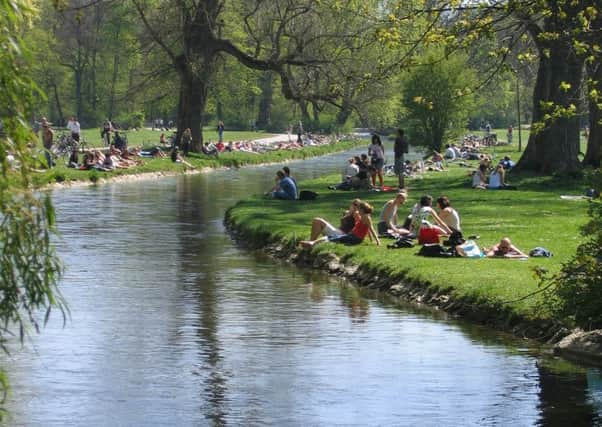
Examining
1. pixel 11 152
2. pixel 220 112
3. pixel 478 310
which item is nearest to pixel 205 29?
pixel 478 310

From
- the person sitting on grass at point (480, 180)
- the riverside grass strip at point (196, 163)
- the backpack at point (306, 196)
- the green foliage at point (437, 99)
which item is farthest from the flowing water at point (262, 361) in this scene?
the green foliage at point (437, 99)

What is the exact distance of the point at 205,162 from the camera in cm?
6575

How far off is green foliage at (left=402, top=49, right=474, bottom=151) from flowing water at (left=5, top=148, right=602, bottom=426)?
124ft

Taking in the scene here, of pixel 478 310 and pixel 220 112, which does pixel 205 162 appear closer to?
pixel 478 310

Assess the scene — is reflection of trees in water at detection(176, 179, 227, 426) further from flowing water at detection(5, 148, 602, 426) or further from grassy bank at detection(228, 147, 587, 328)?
grassy bank at detection(228, 147, 587, 328)

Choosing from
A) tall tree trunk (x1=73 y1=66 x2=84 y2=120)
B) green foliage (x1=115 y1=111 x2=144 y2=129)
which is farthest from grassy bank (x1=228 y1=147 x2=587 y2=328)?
tall tree trunk (x1=73 y1=66 x2=84 y2=120)

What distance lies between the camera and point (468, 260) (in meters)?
24.6

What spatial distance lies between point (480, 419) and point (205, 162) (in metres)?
51.7

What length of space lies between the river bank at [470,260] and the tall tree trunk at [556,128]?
130 centimetres

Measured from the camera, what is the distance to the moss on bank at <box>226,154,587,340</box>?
68.4 feet

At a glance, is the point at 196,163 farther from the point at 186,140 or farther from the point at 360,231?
the point at 360,231

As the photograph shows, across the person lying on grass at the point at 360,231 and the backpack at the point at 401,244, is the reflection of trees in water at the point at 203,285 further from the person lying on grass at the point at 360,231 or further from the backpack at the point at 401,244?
the backpack at the point at 401,244

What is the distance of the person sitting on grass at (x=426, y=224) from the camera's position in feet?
87.6

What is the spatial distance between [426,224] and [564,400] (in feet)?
37.5
